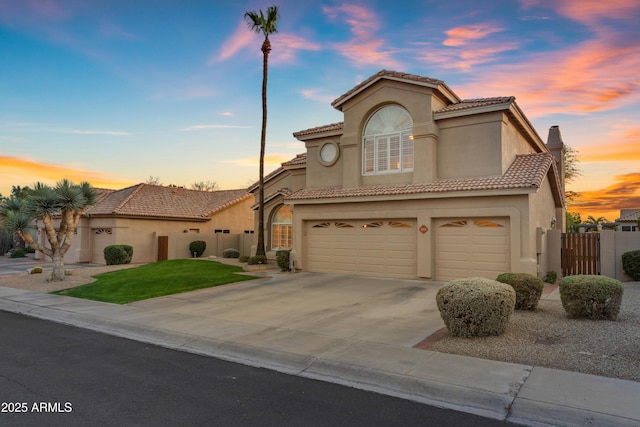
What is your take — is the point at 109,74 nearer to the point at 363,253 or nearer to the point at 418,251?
the point at 363,253

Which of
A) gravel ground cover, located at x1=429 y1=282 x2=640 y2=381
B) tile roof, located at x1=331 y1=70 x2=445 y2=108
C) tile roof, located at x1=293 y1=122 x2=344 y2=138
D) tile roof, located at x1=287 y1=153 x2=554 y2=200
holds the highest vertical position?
tile roof, located at x1=331 y1=70 x2=445 y2=108

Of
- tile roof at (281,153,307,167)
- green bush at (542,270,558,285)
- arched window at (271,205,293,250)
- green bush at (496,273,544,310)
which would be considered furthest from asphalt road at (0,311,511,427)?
tile roof at (281,153,307,167)

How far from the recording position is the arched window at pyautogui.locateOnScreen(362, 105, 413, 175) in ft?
61.3

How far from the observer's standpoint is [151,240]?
29781 mm

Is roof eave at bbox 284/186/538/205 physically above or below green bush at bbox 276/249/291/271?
above

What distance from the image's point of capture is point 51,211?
18.2 m

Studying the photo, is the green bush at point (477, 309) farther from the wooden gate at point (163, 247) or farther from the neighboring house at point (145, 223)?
the wooden gate at point (163, 247)

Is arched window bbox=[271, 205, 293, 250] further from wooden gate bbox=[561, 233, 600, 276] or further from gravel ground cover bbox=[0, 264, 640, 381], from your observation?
gravel ground cover bbox=[0, 264, 640, 381]

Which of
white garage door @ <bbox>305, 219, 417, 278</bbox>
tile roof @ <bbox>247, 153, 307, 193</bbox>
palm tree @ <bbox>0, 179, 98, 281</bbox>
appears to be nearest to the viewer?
white garage door @ <bbox>305, 219, 417, 278</bbox>

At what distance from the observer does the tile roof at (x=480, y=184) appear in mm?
15039

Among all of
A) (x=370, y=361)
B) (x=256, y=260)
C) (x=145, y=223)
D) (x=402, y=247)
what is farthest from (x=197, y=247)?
(x=370, y=361)

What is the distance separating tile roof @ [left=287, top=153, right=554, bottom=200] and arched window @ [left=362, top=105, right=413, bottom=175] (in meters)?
1.18

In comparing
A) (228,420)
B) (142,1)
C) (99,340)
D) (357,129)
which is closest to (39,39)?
(142,1)

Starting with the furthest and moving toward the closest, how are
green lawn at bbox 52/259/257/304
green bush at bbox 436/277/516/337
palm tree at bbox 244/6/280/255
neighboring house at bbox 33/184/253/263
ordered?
neighboring house at bbox 33/184/253/263 < palm tree at bbox 244/6/280/255 < green lawn at bbox 52/259/257/304 < green bush at bbox 436/277/516/337
